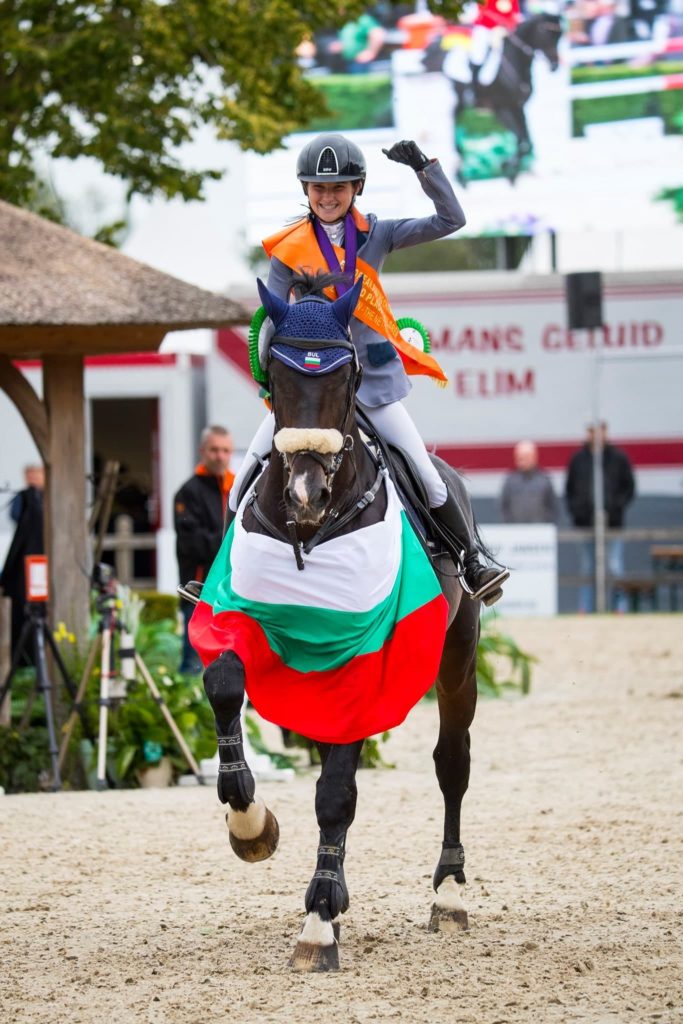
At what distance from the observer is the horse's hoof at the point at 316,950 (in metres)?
5.89

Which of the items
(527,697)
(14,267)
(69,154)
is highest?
(69,154)

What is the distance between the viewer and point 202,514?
1276 centimetres

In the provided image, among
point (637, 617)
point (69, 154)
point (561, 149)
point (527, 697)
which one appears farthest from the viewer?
point (561, 149)

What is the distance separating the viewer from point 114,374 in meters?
23.8

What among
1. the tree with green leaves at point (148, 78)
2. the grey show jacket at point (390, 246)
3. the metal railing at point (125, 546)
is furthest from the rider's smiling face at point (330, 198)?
the metal railing at point (125, 546)

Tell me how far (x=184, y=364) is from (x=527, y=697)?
1039cm

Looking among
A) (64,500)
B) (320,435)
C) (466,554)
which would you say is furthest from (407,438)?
(64,500)

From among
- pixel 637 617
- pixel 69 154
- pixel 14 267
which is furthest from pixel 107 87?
pixel 637 617

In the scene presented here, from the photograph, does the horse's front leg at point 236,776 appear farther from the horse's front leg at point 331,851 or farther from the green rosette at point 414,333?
the green rosette at point 414,333

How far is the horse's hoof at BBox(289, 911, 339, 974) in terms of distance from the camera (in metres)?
5.89

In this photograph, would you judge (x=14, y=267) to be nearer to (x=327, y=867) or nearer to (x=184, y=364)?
(x=327, y=867)

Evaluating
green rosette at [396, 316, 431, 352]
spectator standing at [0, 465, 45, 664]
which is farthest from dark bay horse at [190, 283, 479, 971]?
spectator standing at [0, 465, 45, 664]

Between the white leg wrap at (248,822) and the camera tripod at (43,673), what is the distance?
15.7ft

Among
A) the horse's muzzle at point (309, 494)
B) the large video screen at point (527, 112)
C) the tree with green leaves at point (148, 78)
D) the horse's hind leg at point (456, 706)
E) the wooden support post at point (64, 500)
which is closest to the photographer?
the horse's muzzle at point (309, 494)
